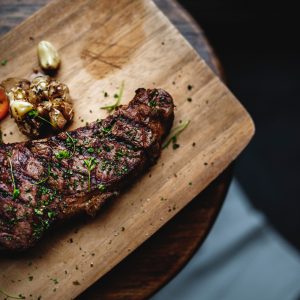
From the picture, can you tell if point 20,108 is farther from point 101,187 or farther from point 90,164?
point 101,187

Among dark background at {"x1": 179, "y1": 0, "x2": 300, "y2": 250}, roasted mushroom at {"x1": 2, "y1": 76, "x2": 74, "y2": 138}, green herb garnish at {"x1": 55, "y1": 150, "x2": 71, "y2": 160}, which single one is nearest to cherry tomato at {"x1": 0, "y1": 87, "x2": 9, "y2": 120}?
roasted mushroom at {"x1": 2, "y1": 76, "x2": 74, "y2": 138}

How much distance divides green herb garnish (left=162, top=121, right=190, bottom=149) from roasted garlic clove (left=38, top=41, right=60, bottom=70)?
123 cm

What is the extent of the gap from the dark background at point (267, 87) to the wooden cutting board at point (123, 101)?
1.79 metres

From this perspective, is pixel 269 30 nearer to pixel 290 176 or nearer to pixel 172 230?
pixel 290 176

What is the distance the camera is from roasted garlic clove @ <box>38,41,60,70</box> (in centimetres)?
365

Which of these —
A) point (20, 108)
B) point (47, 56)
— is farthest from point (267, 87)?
point (20, 108)

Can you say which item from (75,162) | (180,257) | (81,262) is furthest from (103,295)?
(75,162)

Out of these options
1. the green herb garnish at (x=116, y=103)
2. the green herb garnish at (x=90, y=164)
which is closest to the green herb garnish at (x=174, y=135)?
the green herb garnish at (x=116, y=103)

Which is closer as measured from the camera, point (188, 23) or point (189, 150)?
point (189, 150)

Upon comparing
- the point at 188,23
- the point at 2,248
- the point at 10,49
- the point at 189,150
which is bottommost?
the point at 189,150

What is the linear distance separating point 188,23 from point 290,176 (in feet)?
8.89

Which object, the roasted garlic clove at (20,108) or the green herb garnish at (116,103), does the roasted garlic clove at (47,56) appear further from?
the green herb garnish at (116,103)

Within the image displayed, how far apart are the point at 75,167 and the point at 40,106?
2.08ft

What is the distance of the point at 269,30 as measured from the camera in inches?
219
